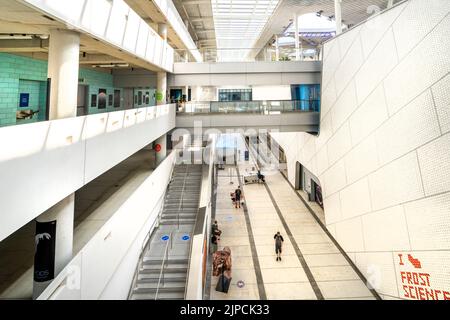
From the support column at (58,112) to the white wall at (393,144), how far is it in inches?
318

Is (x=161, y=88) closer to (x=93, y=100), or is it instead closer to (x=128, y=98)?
(x=93, y=100)

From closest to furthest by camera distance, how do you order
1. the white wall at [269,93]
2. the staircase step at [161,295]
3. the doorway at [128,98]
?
the staircase step at [161,295]
the doorway at [128,98]
the white wall at [269,93]

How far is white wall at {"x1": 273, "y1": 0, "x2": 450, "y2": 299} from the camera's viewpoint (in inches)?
244

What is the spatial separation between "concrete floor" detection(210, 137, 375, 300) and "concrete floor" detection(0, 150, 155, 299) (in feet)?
14.8

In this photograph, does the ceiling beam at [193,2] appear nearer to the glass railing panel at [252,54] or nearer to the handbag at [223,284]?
the glass railing panel at [252,54]

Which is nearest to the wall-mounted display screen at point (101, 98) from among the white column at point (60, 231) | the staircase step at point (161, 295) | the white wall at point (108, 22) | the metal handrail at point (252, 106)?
the metal handrail at point (252, 106)

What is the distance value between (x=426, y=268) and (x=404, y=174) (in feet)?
8.04

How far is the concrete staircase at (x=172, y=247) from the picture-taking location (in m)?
8.42

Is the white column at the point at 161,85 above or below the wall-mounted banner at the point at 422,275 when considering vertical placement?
above


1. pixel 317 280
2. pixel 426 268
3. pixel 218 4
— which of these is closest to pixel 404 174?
pixel 426 268

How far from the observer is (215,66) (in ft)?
51.2

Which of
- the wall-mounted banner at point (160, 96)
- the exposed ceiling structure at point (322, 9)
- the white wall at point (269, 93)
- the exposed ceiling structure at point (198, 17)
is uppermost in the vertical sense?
the exposed ceiling structure at point (198, 17)

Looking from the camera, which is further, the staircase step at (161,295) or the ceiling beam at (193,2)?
the ceiling beam at (193,2)

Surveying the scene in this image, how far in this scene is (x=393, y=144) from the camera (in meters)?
7.89
